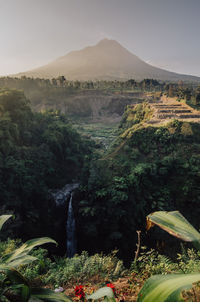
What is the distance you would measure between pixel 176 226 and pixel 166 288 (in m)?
0.54

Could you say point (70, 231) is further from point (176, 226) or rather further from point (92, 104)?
point (92, 104)

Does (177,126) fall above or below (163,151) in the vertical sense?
above

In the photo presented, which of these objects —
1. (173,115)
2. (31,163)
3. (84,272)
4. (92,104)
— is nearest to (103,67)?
(92,104)

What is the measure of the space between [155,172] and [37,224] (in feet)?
29.1

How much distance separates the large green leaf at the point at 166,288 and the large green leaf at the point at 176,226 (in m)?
0.36

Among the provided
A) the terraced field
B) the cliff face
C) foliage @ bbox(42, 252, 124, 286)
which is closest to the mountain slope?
the cliff face

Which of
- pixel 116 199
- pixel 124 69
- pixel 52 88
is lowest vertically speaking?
pixel 116 199

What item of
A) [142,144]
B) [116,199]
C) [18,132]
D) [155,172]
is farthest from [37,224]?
[142,144]

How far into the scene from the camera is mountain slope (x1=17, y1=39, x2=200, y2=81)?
139m

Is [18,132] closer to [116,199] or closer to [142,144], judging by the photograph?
[116,199]

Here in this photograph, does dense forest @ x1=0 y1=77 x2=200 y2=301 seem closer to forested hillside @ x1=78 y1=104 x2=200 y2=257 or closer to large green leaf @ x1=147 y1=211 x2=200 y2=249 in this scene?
forested hillside @ x1=78 y1=104 x2=200 y2=257

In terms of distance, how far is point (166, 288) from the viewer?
79cm

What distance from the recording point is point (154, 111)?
19906 mm

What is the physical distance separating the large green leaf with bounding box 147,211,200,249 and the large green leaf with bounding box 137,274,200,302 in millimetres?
362
